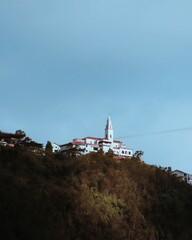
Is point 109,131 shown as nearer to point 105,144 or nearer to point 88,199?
point 105,144

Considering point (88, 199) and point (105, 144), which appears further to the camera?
point (105, 144)

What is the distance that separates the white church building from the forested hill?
14948 mm

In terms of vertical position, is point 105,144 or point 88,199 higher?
point 105,144

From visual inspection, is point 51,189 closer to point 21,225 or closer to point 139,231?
point 21,225

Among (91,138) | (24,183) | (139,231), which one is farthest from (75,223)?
(91,138)

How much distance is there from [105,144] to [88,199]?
25.7 meters

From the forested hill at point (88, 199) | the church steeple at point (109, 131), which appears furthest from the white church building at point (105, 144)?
the forested hill at point (88, 199)

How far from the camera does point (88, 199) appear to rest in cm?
2589

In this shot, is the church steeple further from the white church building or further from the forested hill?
the forested hill

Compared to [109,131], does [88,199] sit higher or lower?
lower

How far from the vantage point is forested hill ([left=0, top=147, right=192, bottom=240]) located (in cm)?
2145

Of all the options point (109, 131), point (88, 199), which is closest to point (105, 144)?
point (109, 131)

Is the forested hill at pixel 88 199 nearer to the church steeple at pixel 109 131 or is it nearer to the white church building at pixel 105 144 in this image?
the white church building at pixel 105 144

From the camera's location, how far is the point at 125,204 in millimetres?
28297
